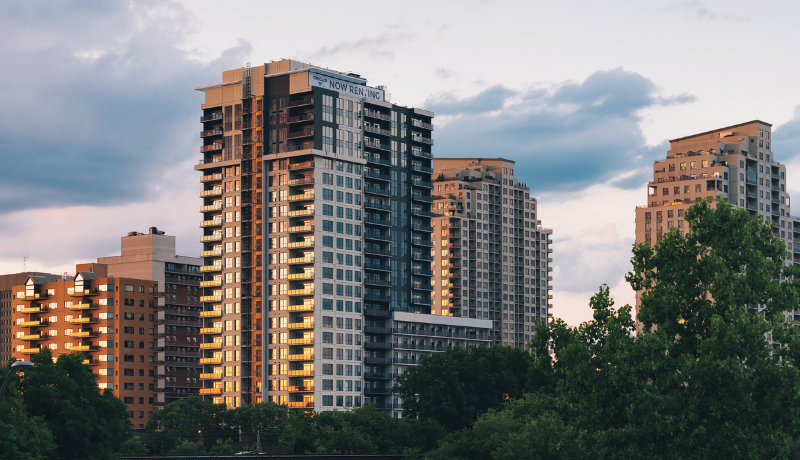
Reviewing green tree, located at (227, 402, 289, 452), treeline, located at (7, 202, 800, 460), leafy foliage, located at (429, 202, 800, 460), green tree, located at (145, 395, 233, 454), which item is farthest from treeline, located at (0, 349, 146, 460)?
green tree, located at (145, 395, 233, 454)

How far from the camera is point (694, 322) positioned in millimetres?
81375

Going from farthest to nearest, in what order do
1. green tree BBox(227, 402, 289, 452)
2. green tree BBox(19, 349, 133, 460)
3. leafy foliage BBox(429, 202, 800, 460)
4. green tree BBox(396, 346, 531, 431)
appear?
green tree BBox(227, 402, 289, 452)
green tree BBox(396, 346, 531, 431)
green tree BBox(19, 349, 133, 460)
leafy foliage BBox(429, 202, 800, 460)

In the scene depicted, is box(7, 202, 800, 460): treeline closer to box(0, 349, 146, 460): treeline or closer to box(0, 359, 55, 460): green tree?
box(0, 359, 55, 460): green tree

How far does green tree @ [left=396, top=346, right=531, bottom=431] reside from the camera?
165 metres

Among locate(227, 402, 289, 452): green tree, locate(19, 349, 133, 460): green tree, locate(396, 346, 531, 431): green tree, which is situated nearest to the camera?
locate(19, 349, 133, 460): green tree

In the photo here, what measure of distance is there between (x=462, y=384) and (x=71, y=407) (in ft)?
222

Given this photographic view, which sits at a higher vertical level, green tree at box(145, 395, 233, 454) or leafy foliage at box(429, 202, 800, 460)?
leafy foliage at box(429, 202, 800, 460)

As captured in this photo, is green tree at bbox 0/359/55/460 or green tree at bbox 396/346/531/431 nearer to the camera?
green tree at bbox 0/359/55/460

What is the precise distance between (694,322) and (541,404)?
5987 cm

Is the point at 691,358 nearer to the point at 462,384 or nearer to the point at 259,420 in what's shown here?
the point at 462,384

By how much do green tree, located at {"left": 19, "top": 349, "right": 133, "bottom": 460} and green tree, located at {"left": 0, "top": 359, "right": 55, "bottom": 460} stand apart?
4.67 meters

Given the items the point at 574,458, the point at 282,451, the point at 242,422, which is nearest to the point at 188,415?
the point at 242,422

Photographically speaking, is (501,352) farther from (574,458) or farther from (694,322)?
(694,322)

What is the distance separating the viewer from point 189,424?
19062 centimetres
